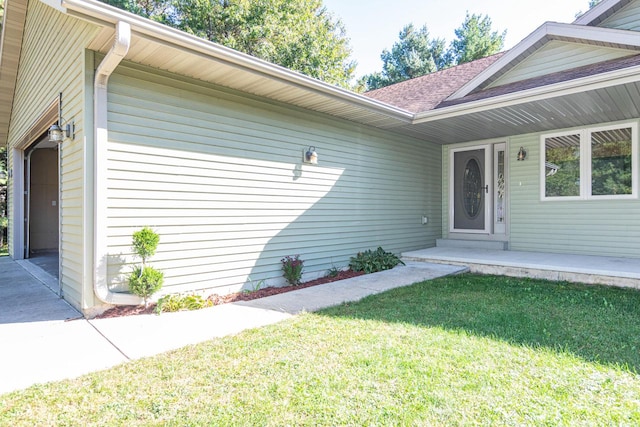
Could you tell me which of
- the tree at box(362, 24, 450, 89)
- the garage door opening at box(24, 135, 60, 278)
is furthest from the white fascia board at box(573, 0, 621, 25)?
the tree at box(362, 24, 450, 89)

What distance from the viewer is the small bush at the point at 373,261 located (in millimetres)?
6168

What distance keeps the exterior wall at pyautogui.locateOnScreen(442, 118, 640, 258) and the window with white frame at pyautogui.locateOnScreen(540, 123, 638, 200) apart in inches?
5.2

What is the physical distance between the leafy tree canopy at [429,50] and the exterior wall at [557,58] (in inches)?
669

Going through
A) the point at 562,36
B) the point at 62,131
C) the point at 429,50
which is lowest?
the point at 62,131

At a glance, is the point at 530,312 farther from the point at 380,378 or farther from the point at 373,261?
the point at 373,261

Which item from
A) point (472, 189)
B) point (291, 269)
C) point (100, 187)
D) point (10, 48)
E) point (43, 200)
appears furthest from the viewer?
point (43, 200)

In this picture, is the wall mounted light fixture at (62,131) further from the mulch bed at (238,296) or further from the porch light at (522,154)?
the porch light at (522,154)

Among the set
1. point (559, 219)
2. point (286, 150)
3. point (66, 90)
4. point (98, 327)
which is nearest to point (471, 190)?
point (559, 219)

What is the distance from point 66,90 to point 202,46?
188cm

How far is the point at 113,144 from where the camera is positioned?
12.1 ft

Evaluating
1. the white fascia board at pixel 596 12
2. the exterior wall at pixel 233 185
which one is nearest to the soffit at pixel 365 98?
the exterior wall at pixel 233 185

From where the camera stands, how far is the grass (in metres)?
1.94

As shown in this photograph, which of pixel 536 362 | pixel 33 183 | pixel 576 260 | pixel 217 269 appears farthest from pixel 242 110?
pixel 33 183

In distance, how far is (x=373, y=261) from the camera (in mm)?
6285
